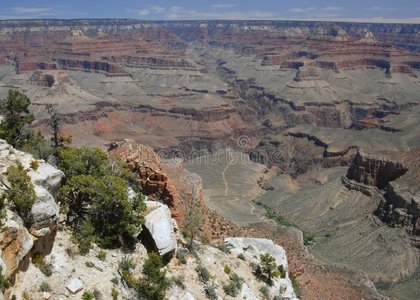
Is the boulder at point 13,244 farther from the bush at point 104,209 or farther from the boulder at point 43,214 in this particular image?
Result: the bush at point 104,209

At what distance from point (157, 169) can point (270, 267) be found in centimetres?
1063

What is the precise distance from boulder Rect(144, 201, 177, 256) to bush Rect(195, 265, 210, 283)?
5.45ft

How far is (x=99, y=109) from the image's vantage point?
162500mm

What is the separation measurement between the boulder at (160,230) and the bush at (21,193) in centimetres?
659

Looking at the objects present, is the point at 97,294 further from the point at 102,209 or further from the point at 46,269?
the point at 102,209

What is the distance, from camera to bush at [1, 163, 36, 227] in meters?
19.9

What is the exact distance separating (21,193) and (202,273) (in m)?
9.95

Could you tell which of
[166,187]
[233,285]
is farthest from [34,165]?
[166,187]

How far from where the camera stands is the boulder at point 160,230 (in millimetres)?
25094

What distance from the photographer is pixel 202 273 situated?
2602 cm

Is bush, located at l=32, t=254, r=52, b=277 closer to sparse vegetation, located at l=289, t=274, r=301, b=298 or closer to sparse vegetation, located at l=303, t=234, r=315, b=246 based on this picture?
sparse vegetation, located at l=289, t=274, r=301, b=298

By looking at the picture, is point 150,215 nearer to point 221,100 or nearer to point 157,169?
point 157,169

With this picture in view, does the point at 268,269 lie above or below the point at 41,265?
below

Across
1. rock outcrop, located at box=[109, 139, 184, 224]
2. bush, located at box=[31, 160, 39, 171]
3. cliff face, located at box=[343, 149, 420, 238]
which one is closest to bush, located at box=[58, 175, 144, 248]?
bush, located at box=[31, 160, 39, 171]
